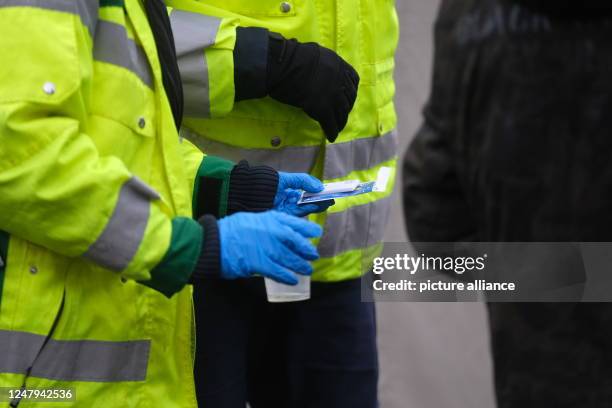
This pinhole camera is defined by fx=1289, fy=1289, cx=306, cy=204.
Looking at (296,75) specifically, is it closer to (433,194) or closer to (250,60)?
(250,60)

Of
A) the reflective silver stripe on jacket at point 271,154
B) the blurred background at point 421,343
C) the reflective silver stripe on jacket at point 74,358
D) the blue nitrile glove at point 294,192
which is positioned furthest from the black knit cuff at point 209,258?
the blurred background at point 421,343

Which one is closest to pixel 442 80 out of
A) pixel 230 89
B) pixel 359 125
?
pixel 230 89

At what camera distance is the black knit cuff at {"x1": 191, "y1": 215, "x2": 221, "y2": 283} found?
1.92 metres

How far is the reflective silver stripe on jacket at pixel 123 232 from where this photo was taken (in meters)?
1.84

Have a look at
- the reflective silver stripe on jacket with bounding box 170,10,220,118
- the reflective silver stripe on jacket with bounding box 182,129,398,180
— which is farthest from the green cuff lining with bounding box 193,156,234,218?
the reflective silver stripe on jacket with bounding box 182,129,398,180

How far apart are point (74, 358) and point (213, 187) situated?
45 centimetres

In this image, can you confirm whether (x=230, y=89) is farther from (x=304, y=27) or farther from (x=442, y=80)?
(x=442, y=80)

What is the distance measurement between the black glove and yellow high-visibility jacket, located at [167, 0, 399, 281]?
3 centimetres

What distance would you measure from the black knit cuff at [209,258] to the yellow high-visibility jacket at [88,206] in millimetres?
26

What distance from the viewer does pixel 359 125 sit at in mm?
2615

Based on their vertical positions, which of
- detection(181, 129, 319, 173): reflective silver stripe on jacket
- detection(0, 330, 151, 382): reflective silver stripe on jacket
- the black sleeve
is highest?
detection(181, 129, 319, 173): reflective silver stripe on jacket

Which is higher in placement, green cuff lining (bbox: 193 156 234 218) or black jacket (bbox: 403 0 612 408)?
green cuff lining (bbox: 193 156 234 218)

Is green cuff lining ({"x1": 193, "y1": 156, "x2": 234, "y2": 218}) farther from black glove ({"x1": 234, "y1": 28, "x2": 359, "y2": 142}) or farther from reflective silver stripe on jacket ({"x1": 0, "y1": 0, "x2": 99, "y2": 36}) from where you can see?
reflective silver stripe on jacket ({"x1": 0, "y1": 0, "x2": 99, "y2": 36})

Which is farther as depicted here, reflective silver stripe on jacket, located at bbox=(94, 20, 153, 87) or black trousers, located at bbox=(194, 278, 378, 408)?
black trousers, located at bbox=(194, 278, 378, 408)
